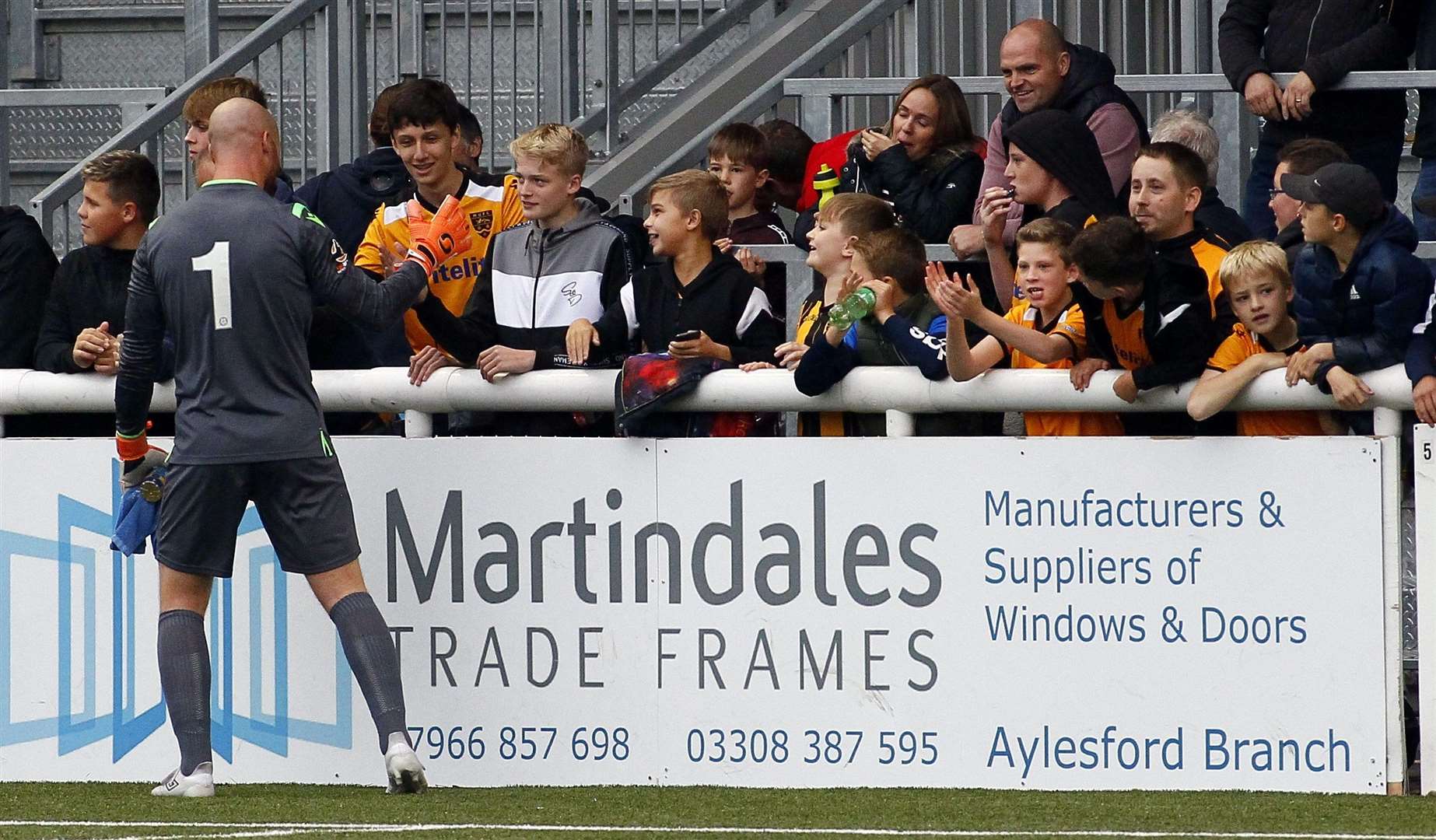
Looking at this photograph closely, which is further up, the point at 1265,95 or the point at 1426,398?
the point at 1265,95

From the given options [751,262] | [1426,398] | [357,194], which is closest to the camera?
[1426,398]

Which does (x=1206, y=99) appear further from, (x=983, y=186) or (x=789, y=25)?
(x=789, y=25)

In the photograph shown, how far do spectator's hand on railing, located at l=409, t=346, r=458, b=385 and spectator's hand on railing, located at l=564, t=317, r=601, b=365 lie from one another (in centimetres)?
35

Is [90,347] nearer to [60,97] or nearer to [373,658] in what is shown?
[373,658]

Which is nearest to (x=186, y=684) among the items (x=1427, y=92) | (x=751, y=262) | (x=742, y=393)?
(x=742, y=393)

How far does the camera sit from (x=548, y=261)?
7.93m

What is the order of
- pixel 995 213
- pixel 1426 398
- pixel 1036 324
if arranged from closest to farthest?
pixel 1426 398 → pixel 1036 324 → pixel 995 213

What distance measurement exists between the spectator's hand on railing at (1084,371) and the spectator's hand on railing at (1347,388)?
23.9 inches

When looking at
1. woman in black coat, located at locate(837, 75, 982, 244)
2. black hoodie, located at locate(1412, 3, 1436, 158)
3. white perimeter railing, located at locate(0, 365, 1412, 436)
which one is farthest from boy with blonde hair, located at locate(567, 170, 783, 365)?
black hoodie, located at locate(1412, 3, 1436, 158)

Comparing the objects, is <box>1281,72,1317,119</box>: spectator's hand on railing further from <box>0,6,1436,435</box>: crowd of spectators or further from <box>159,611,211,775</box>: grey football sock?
<box>159,611,211,775</box>: grey football sock

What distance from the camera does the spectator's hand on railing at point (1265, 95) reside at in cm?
813

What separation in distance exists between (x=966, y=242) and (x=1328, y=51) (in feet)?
5.00

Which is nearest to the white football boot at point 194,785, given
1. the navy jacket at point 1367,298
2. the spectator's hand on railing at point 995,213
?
the spectator's hand on railing at point 995,213

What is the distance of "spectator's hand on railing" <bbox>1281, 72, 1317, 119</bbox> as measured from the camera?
804cm
